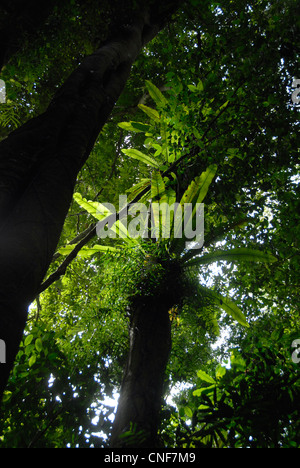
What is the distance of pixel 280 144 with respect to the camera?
3016 millimetres

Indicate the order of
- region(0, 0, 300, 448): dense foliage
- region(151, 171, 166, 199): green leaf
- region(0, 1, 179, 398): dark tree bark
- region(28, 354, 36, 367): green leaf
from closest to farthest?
1. region(0, 1, 179, 398): dark tree bark
2. region(0, 0, 300, 448): dense foliage
3. region(28, 354, 36, 367): green leaf
4. region(151, 171, 166, 199): green leaf

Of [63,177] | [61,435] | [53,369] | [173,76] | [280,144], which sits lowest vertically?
[61,435]

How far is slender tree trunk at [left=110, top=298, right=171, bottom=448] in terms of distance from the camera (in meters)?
2.03

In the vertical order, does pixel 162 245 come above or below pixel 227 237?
below

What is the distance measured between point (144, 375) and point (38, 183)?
6.13 ft

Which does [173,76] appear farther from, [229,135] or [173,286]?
[173,286]

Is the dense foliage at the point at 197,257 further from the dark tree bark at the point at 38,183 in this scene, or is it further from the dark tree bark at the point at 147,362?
the dark tree bark at the point at 38,183

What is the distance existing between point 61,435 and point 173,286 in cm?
174

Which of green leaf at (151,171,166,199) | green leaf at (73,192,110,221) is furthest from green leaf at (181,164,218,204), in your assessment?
green leaf at (73,192,110,221)

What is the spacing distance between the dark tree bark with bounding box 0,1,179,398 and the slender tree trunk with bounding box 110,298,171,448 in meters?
1.12

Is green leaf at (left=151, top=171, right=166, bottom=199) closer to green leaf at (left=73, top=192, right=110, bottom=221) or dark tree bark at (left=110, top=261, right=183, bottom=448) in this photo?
green leaf at (left=73, top=192, right=110, bottom=221)

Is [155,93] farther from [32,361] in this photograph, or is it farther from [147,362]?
[32,361]

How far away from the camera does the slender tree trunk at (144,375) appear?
79.8 inches

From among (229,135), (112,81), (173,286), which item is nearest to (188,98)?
(229,135)
